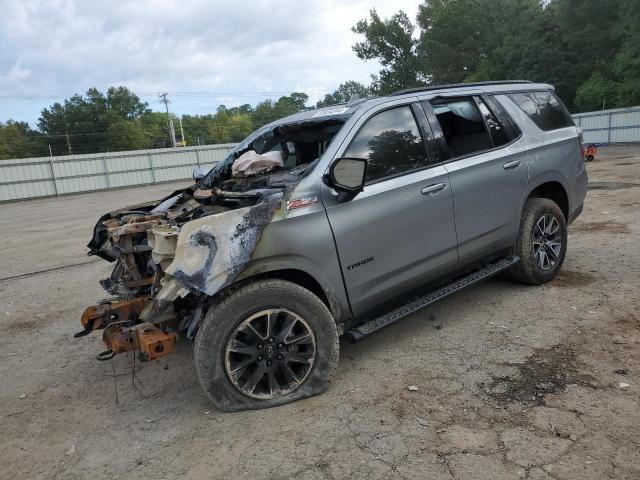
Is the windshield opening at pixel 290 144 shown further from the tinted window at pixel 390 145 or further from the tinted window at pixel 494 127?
the tinted window at pixel 494 127

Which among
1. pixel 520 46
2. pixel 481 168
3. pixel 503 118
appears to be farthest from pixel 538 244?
pixel 520 46

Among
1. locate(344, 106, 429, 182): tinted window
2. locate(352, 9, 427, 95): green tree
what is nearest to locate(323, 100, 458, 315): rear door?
locate(344, 106, 429, 182): tinted window

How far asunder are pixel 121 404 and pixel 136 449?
0.66 m

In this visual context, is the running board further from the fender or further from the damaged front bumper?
the damaged front bumper

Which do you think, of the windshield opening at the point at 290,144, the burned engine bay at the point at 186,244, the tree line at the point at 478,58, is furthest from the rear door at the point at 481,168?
the tree line at the point at 478,58

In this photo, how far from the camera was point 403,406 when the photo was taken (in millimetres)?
3092

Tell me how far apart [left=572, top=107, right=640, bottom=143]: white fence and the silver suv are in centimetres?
2550

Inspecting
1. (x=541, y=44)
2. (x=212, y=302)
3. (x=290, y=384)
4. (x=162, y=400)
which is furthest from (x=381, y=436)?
(x=541, y=44)

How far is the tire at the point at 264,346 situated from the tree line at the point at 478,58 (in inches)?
1010

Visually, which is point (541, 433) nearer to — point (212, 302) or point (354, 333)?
point (354, 333)

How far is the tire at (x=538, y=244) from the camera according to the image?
4.61 m

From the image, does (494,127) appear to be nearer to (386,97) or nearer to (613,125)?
(386,97)

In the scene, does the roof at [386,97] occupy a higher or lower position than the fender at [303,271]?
higher

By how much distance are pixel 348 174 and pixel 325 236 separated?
1.42ft
